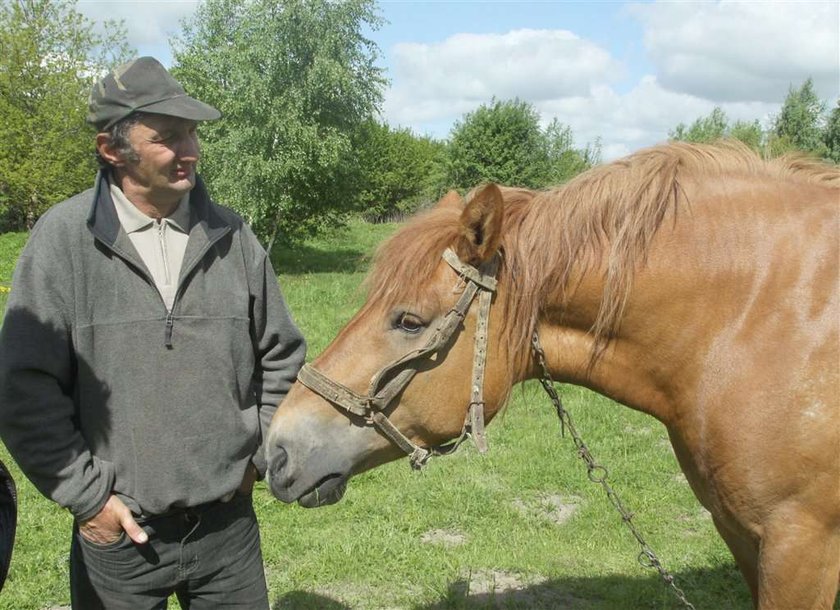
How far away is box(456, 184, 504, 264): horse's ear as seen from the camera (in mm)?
2002

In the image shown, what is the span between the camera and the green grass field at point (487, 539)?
3682 mm

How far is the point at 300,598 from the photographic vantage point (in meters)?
3.67

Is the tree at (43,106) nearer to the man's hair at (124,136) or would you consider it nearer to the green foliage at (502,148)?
the green foliage at (502,148)

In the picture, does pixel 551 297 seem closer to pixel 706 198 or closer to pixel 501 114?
pixel 706 198

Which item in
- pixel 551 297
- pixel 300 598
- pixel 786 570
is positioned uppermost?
pixel 551 297

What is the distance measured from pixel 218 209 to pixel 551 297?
46.2 inches

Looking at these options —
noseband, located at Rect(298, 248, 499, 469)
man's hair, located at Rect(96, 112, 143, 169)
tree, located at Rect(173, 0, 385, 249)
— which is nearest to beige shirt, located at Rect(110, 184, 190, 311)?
man's hair, located at Rect(96, 112, 143, 169)

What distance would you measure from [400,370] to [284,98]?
702 inches

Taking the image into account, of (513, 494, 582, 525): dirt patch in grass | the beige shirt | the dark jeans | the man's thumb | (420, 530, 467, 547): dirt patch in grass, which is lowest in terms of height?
(420, 530, 467, 547): dirt patch in grass

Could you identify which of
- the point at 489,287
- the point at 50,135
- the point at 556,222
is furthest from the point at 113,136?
the point at 50,135

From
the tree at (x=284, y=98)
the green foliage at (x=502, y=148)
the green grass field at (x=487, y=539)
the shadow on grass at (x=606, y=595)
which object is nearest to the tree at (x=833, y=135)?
the green foliage at (x=502, y=148)

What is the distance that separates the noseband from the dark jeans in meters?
0.54

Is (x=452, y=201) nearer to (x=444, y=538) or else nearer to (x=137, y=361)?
(x=137, y=361)

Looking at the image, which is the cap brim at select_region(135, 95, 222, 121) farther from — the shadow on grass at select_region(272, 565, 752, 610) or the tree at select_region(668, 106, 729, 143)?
the tree at select_region(668, 106, 729, 143)
